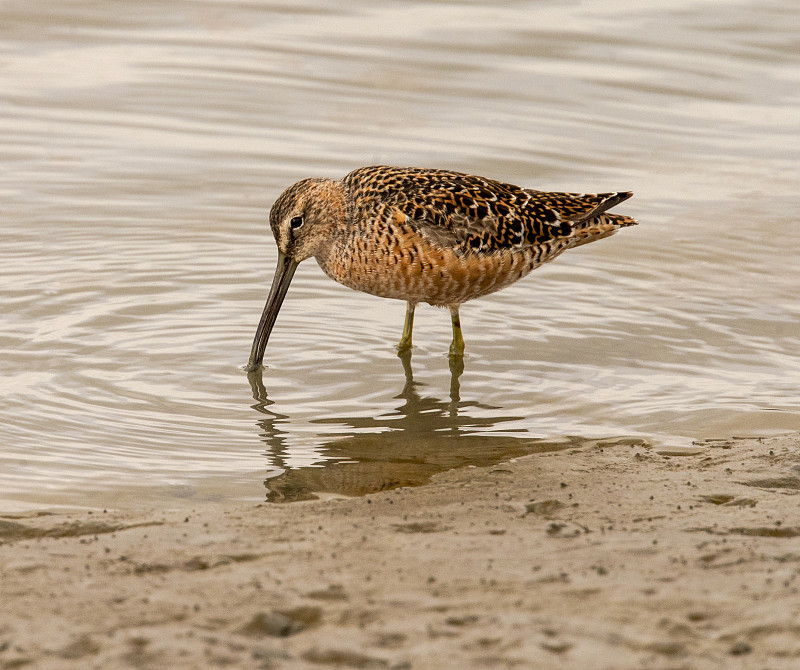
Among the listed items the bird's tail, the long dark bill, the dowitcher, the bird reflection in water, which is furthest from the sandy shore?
the bird's tail

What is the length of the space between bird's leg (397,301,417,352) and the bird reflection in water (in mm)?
649

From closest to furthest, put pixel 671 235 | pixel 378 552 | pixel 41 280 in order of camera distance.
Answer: pixel 378 552 < pixel 41 280 < pixel 671 235

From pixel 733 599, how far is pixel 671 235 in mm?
5640

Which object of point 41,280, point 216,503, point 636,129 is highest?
point 636,129

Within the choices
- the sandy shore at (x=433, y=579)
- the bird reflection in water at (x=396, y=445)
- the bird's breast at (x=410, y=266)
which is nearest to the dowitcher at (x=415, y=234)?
the bird's breast at (x=410, y=266)

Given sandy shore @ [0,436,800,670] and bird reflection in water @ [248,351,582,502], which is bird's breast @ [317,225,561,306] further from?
sandy shore @ [0,436,800,670]

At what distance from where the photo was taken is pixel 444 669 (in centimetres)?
305

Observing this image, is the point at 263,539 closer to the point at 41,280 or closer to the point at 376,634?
the point at 376,634

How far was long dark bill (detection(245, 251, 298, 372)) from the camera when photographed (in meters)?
6.48

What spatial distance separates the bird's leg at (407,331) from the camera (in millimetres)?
6953

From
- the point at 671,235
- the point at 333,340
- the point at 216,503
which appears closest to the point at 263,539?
the point at 216,503

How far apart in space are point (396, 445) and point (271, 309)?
1.58 metres

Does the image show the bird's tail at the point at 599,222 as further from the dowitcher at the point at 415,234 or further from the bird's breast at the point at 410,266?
the bird's breast at the point at 410,266

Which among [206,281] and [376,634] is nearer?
[376,634]
